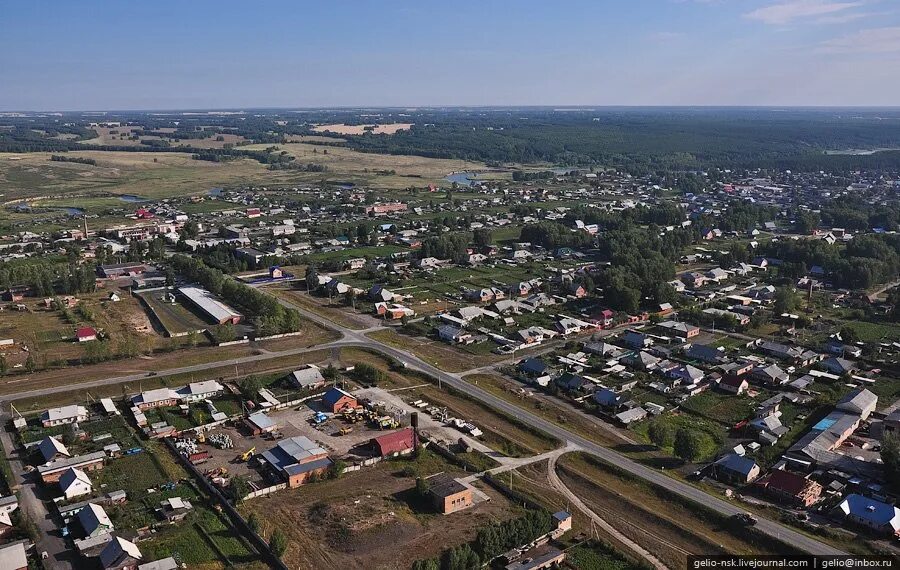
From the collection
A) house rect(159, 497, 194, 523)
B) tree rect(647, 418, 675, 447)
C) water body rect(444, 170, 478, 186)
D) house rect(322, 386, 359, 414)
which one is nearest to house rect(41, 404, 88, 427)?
house rect(159, 497, 194, 523)

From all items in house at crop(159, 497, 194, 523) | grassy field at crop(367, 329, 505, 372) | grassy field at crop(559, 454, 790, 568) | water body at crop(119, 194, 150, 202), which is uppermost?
water body at crop(119, 194, 150, 202)

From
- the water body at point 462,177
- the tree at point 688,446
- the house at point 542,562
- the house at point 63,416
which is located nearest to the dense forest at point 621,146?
the water body at point 462,177

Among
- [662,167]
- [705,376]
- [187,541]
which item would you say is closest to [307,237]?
[705,376]

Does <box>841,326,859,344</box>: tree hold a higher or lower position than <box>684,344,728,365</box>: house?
higher

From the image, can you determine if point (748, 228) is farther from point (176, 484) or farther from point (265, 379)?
point (176, 484)

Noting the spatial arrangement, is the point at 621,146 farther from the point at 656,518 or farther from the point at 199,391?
the point at 656,518

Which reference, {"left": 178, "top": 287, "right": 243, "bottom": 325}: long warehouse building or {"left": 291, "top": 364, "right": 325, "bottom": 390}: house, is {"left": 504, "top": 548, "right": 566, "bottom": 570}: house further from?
{"left": 178, "top": 287, "right": 243, "bottom": 325}: long warehouse building
